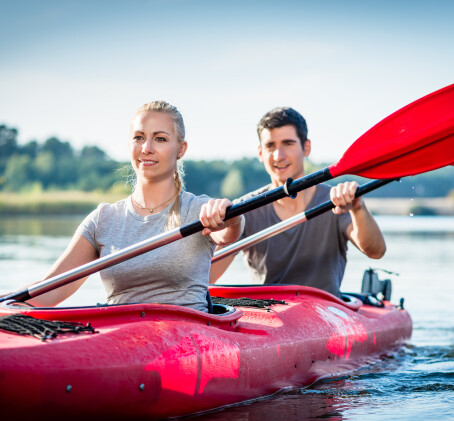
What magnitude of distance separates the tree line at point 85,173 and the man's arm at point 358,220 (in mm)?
46218

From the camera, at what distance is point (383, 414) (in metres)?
3.48

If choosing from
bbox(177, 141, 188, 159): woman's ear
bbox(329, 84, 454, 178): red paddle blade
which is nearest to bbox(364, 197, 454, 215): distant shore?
bbox(329, 84, 454, 178): red paddle blade

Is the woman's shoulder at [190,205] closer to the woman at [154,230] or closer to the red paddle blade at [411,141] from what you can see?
the woman at [154,230]

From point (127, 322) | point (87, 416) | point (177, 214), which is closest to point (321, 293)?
point (177, 214)

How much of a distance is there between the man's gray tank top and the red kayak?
58 cm

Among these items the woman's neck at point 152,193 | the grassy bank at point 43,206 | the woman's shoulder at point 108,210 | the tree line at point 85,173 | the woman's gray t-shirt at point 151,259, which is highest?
the tree line at point 85,173

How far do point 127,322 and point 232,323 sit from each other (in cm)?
63

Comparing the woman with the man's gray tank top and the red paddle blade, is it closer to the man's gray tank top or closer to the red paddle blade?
the red paddle blade

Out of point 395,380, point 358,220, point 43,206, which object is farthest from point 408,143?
point 43,206

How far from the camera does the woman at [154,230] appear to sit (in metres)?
3.35

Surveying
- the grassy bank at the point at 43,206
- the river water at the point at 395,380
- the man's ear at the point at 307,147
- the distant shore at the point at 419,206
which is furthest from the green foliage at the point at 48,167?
the man's ear at the point at 307,147

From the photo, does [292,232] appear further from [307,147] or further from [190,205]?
[190,205]

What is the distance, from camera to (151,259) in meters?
3.34

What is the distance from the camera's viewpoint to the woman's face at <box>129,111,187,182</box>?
3412 mm
